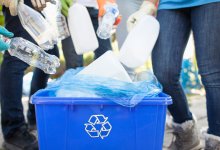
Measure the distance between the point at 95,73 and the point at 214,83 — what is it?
610mm

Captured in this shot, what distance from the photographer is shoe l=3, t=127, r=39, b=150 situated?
7.99ft

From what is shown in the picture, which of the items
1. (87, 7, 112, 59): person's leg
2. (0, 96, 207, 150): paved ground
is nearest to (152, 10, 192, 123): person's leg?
(87, 7, 112, 59): person's leg

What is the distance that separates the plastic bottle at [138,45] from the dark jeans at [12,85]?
546 millimetres

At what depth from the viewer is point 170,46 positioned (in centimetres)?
221

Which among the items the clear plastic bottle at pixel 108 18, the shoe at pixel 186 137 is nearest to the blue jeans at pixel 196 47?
the shoe at pixel 186 137

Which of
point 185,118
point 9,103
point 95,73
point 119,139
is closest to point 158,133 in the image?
point 119,139

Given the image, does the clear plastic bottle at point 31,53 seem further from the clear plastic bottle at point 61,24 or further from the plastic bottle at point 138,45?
the plastic bottle at point 138,45

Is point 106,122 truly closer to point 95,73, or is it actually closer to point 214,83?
point 95,73

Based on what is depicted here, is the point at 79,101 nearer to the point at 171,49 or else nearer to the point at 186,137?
the point at 171,49

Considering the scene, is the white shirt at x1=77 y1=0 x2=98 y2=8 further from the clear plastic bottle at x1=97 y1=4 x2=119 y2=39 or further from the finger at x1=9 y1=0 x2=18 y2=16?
the finger at x1=9 y1=0 x2=18 y2=16

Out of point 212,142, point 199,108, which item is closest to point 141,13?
point 212,142

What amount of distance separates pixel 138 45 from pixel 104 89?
0.44 m

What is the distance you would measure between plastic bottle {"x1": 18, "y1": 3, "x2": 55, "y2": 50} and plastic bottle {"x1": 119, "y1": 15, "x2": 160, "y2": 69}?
14.9 inches

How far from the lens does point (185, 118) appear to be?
2.45 m
